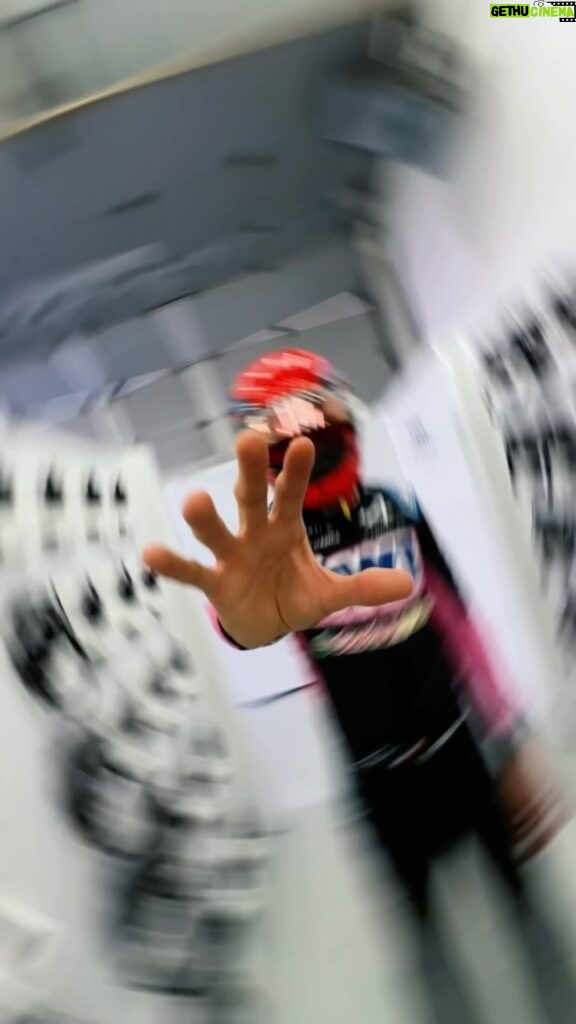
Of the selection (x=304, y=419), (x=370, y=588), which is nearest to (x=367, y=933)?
(x=370, y=588)

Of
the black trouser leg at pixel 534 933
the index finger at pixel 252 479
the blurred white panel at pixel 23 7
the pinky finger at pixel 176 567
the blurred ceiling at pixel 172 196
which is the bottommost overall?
the black trouser leg at pixel 534 933

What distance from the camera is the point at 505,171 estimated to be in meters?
0.55

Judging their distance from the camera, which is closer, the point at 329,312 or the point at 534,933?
the point at 534,933

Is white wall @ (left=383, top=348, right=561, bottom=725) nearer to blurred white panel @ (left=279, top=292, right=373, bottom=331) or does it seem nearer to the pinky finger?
blurred white panel @ (left=279, top=292, right=373, bottom=331)

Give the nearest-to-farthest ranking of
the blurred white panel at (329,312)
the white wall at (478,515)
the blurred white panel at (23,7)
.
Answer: the blurred white panel at (23,7), the white wall at (478,515), the blurred white panel at (329,312)

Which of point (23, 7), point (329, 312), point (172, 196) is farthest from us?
point (329, 312)

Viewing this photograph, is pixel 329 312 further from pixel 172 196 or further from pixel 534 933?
pixel 534 933

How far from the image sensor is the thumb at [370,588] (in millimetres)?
554

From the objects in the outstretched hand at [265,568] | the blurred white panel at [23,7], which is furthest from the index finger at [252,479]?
the blurred white panel at [23,7]

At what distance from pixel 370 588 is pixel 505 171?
11.1 inches

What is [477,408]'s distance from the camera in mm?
587

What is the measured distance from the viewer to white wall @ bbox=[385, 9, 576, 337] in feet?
1.66

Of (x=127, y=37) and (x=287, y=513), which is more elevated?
(x=127, y=37)

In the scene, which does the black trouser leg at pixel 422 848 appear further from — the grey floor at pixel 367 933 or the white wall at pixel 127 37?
the white wall at pixel 127 37
